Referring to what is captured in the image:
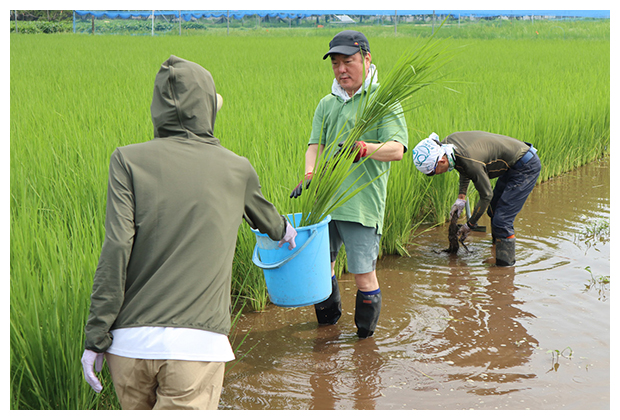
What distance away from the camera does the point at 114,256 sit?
1300 mm

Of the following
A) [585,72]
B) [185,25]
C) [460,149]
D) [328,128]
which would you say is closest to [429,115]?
[460,149]

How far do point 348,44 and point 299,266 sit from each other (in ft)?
3.52

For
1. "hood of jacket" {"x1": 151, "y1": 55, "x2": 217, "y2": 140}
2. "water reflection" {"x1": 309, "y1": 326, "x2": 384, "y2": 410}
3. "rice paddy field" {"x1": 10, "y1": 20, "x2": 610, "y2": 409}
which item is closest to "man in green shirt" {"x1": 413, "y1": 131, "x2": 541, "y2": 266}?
"rice paddy field" {"x1": 10, "y1": 20, "x2": 610, "y2": 409}

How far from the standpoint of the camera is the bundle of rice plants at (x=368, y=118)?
2.43 m

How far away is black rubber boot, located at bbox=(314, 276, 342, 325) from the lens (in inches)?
116

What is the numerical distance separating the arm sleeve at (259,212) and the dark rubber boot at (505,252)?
2481 millimetres

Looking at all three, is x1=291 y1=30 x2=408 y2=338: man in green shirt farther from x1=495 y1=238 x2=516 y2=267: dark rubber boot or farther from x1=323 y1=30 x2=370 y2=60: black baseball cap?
x1=495 y1=238 x2=516 y2=267: dark rubber boot

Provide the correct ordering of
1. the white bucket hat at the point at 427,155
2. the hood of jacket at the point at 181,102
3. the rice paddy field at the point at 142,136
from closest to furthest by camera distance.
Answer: the hood of jacket at the point at 181,102 < the rice paddy field at the point at 142,136 < the white bucket hat at the point at 427,155

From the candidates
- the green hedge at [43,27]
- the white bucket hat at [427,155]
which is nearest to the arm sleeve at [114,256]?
the white bucket hat at [427,155]

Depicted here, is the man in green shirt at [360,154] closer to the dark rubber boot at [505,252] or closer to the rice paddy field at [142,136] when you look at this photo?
the rice paddy field at [142,136]

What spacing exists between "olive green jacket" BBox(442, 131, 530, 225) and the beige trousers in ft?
8.86

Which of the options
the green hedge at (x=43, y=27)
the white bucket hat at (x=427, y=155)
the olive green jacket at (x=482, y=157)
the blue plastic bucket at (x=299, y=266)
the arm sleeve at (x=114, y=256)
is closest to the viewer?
the arm sleeve at (x=114, y=256)

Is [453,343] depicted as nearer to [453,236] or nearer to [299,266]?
[299,266]

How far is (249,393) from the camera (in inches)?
91.9
